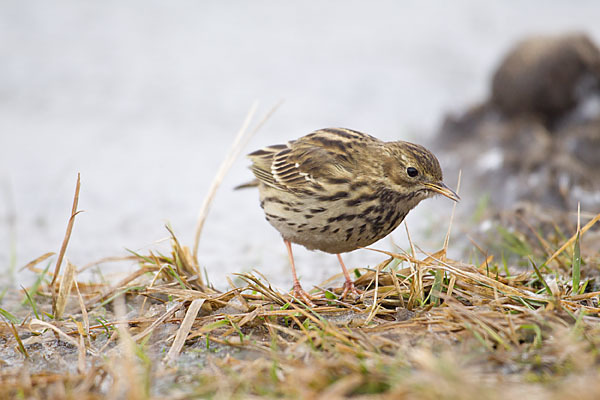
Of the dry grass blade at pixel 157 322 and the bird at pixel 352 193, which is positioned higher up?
the bird at pixel 352 193

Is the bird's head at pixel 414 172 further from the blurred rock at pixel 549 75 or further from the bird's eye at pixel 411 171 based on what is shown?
the blurred rock at pixel 549 75

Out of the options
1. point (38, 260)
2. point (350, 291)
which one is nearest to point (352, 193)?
point (350, 291)

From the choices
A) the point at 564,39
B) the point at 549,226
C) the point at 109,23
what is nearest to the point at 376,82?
the point at 564,39

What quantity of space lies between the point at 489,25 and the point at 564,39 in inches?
205

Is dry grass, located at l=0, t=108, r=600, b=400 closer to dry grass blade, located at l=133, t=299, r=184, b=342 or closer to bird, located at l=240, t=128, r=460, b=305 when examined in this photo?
dry grass blade, located at l=133, t=299, r=184, b=342

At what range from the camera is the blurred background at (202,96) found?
773cm

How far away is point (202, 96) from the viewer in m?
11.7

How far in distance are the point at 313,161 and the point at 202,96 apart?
690 centimetres

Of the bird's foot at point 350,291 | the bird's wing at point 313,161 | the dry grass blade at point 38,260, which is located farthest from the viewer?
the bird's wing at point 313,161

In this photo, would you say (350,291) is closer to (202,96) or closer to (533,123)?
(533,123)

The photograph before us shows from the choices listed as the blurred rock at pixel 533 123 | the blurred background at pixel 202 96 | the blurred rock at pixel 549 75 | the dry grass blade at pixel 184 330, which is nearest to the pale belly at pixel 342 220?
the dry grass blade at pixel 184 330

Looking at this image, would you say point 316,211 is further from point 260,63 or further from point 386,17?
point 386,17

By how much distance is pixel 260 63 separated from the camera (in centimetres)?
1277

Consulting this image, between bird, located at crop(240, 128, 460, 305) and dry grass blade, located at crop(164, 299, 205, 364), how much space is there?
2.46 feet
